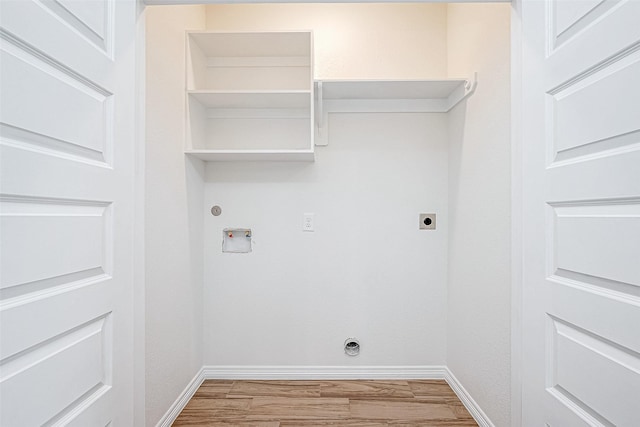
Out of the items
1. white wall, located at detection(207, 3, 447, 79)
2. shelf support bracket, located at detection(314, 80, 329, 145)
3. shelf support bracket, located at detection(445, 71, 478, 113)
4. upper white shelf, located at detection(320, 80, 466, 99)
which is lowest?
shelf support bracket, located at detection(314, 80, 329, 145)

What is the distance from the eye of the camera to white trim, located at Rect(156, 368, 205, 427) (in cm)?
190

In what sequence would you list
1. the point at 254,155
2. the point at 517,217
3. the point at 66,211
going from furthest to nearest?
the point at 254,155
the point at 517,217
the point at 66,211

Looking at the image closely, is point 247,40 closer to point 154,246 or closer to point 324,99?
point 324,99

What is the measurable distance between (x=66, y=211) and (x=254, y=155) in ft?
4.52

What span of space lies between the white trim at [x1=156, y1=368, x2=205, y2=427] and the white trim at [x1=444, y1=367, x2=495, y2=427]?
1584 mm

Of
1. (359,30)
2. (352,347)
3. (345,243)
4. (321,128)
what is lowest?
(352,347)

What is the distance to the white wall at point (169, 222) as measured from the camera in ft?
5.69

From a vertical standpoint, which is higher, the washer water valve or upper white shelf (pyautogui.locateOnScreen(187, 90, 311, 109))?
upper white shelf (pyautogui.locateOnScreen(187, 90, 311, 109))

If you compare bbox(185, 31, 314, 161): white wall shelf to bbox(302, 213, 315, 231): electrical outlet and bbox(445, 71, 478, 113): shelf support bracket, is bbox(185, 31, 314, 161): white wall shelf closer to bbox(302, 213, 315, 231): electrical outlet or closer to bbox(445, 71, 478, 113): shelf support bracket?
bbox(302, 213, 315, 231): electrical outlet

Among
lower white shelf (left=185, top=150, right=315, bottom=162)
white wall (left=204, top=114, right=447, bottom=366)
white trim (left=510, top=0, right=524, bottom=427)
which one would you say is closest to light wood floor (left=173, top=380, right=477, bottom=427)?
white wall (left=204, top=114, right=447, bottom=366)

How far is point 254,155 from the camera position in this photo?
224 centimetres

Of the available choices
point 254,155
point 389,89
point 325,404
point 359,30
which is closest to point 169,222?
point 254,155

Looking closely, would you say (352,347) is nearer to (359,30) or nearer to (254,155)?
(254,155)

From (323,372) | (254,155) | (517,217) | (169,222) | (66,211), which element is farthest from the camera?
(323,372)
